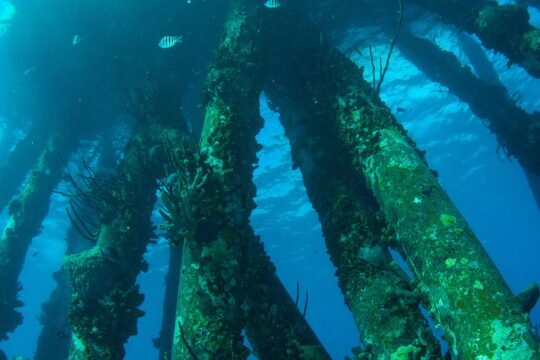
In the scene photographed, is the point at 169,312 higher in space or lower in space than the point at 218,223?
higher

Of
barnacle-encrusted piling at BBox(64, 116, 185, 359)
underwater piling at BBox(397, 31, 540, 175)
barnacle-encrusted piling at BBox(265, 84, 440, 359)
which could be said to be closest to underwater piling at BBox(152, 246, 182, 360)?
barnacle-encrusted piling at BBox(64, 116, 185, 359)

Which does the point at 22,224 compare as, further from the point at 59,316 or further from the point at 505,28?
the point at 505,28

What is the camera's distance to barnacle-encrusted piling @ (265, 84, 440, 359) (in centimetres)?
406

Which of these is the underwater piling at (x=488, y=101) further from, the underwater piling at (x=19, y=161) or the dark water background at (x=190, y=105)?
the underwater piling at (x=19, y=161)

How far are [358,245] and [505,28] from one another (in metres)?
6.37

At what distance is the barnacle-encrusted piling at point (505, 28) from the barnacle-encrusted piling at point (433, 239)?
149 inches

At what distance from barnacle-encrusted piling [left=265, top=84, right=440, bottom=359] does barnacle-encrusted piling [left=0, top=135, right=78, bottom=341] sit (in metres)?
6.82

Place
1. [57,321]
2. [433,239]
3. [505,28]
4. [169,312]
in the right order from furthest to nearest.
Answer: [57,321] < [169,312] < [505,28] < [433,239]

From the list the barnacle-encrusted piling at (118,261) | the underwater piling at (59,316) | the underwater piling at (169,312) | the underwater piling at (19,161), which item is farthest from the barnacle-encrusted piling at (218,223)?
the underwater piling at (19,161)

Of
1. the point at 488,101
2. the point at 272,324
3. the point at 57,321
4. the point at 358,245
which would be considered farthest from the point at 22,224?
the point at 488,101

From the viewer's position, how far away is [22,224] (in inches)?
448

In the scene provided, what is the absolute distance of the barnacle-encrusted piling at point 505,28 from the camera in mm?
7688

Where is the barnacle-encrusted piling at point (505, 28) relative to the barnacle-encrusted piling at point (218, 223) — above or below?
above

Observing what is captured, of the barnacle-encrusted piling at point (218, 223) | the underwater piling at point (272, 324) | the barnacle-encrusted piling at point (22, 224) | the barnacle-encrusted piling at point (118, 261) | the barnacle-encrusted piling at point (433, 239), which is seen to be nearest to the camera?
the barnacle-encrusted piling at point (433, 239)
